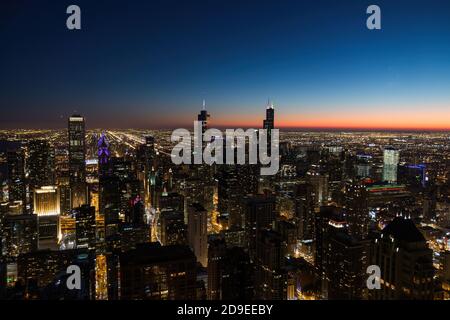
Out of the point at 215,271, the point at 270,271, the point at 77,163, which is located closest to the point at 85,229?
the point at 215,271

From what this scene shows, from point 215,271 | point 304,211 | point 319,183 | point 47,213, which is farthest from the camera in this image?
point 319,183

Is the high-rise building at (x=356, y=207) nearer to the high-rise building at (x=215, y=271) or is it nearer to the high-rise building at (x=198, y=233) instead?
the high-rise building at (x=215, y=271)

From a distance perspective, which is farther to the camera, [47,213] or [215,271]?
[47,213]

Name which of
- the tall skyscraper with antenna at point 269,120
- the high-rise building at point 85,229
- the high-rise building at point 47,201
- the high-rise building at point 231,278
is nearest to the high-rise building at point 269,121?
the tall skyscraper with antenna at point 269,120

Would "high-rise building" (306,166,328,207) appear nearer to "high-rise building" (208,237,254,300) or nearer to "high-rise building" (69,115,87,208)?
"high-rise building" (208,237,254,300)

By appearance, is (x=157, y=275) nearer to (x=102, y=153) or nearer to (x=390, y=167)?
(x=390, y=167)
